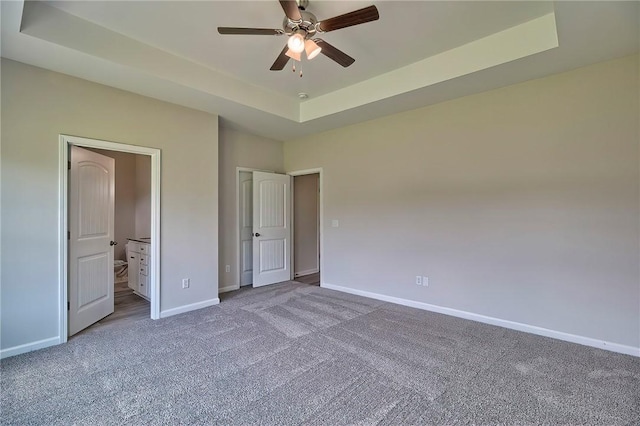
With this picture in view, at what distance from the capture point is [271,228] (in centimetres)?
526

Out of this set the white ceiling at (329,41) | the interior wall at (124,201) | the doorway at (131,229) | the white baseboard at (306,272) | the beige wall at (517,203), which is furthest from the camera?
the white baseboard at (306,272)

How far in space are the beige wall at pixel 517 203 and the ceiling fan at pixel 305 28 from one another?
1902 millimetres

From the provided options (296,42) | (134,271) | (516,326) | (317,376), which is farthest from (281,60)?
(134,271)

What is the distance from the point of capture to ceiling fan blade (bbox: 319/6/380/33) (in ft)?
6.40

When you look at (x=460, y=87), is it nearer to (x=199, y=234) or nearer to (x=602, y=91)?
(x=602, y=91)

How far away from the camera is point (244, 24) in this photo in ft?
8.61

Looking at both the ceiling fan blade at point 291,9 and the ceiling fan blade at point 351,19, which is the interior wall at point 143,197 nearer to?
the ceiling fan blade at point 291,9

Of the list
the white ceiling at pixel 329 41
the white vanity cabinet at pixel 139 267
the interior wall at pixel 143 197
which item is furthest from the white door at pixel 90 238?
the interior wall at pixel 143 197

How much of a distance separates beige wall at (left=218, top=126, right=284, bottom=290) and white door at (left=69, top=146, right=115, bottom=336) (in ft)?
A: 4.89

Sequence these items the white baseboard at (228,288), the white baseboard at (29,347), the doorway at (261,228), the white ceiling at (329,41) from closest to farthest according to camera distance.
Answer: the white ceiling at (329,41) → the white baseboard at (29,347) → the white baseboard at (228,288) → the doorway at (261,228)

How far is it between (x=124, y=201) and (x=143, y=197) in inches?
23.8

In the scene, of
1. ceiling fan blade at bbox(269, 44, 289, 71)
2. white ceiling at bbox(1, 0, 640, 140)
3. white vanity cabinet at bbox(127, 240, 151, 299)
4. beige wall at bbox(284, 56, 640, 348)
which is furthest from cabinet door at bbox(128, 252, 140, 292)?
ceiling fan blade at bbox(269, 44, 289, 71)

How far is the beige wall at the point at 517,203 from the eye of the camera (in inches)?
106

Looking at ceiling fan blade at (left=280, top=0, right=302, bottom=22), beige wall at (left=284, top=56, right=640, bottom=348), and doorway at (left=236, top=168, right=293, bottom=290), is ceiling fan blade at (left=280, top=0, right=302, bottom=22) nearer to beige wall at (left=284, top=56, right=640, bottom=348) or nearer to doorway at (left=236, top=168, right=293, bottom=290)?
beige wall at (left=284, top=56, right=640, bottom=348)
